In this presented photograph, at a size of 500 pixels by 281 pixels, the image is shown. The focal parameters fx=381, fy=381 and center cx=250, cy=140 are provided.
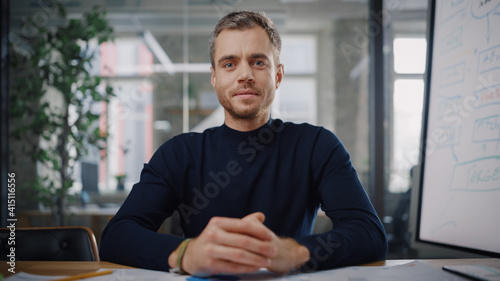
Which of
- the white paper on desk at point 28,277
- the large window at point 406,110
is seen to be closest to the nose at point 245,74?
the white paper on desk at point 28,277

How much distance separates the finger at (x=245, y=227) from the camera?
2.57ft

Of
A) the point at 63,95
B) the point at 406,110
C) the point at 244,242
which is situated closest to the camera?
the point at 244,242

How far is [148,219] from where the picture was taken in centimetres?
113

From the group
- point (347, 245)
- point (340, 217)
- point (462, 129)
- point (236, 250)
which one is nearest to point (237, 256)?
point (236, 250)

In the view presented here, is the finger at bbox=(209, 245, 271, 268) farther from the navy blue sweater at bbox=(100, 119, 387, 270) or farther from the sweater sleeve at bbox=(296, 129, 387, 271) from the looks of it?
the navy blue sweater at bbox=(100, 119, 387, 270)

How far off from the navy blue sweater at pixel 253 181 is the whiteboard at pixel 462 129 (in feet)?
1.21

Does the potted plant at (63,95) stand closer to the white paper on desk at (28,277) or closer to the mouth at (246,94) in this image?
the mouth at (246,94)

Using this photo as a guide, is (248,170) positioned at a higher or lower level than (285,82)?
lower

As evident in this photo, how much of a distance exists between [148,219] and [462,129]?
1073mm

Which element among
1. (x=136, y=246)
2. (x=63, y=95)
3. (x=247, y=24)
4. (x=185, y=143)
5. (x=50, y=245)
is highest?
(x=247, y=24)

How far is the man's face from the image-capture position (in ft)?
4.22

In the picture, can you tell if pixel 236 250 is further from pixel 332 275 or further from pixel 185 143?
pixel 185 143

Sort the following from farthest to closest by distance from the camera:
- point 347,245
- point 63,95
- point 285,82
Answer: point 285,82 < point 63,95 < point 347,245

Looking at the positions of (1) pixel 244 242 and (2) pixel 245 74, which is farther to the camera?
(2) pixel 245 74
